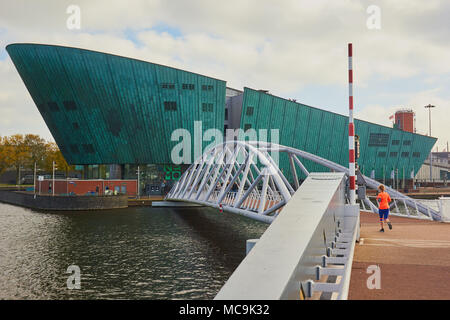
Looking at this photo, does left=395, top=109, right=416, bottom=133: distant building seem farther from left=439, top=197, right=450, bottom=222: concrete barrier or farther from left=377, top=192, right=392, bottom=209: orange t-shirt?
left=377, top=192, right=392, bottom=209: orange t-shirt

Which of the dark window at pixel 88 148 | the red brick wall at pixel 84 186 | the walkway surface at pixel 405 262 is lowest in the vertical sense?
the red brick wall at pixel 84 186

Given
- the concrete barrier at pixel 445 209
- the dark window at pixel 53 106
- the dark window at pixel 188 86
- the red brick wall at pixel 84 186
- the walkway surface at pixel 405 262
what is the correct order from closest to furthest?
the walkway surface at pixel 405 262 < the concrete barrier at pixel 445 209 < the red brick wall at pixel 84 186 < the dark window at pixel 188 86 < the dark window at pixel 53 106

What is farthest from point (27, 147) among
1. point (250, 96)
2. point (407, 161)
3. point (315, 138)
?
point (407, 161)

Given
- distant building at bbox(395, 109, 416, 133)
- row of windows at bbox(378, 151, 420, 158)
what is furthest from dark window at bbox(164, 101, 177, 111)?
distant building at bbox(395, 109, 416, 133)

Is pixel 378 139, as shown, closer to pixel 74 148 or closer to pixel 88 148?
pixel 88 148

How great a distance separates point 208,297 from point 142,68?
53.1 m

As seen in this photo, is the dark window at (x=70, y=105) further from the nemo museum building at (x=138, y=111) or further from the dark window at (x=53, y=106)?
the dark window at (x=53, y=106)

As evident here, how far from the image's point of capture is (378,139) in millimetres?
77438

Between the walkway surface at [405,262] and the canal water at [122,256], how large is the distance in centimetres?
751

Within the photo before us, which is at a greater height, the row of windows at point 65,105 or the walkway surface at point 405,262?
the row of windows at point 65,105

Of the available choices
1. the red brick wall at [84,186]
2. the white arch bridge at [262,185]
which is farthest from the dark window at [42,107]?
the white arch bridge at [262,185]

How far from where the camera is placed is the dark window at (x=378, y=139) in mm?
77062

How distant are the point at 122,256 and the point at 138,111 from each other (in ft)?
145
